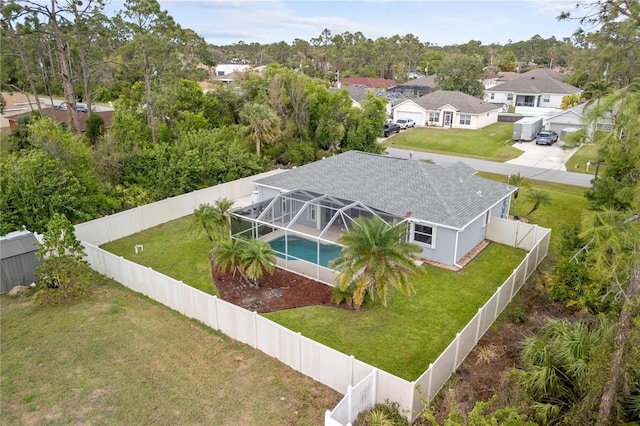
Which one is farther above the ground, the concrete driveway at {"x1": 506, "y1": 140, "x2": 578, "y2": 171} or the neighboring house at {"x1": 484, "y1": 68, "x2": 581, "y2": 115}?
the neighboring house at {"x1": 484, "y1": 68, "x2": 581, "y2": 115}

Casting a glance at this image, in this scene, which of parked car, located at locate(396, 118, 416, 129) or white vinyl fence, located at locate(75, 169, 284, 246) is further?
parked car, located at locate(396, 118, 416, 129)

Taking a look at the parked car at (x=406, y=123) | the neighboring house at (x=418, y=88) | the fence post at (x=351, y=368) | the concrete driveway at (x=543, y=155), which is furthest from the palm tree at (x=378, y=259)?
the neighboring house at (x=418, y=88)

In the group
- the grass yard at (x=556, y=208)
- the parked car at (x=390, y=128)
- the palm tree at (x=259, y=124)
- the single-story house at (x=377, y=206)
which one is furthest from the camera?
the parked car at (x=390, y=128)

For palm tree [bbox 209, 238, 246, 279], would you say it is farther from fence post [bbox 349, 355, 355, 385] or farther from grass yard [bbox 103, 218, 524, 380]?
fence post [bbox 349, 355, 355, 385]

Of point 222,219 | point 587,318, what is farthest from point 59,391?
point 587,318

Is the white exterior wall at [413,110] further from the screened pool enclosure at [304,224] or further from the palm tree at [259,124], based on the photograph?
the screened pool enclosure at [304,224]

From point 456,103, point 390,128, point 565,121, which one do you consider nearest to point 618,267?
point 565,121

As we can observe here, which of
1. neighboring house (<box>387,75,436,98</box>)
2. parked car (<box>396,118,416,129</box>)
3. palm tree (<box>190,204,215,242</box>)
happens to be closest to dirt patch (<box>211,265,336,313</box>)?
palm tree (<box>190,204,215,242</box>)
